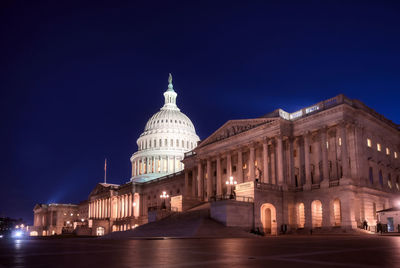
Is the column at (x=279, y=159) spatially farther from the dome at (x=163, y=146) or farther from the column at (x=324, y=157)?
the dome at (x=163, y=146)

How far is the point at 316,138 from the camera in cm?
6469

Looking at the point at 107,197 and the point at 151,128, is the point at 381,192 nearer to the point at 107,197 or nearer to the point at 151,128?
the point at 107,197

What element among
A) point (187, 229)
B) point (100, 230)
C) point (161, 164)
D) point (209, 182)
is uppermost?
point (161, 164)

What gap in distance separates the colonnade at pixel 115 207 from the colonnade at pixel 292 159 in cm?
4443

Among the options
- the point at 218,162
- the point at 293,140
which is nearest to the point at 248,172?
the point at 218,162

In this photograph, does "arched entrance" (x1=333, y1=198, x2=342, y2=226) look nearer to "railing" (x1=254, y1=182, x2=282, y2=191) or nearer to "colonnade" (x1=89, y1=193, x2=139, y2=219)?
"railing" (x1=254, y1=182, x2=282, y2=191)

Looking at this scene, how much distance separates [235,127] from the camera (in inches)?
3000

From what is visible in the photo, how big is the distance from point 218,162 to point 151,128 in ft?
262

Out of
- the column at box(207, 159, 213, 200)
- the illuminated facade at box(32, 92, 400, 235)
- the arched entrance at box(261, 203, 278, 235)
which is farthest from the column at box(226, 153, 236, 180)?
the arched entrance at box(261, 203, 278, 235)

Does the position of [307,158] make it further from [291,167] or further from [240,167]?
[240,167]

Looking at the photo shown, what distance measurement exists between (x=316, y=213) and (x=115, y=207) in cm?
8093

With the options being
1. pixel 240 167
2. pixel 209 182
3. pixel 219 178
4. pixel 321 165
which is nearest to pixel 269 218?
pixel 321 165

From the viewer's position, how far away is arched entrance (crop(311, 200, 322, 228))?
60.1 metres

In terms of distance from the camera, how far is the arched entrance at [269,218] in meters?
60.2
